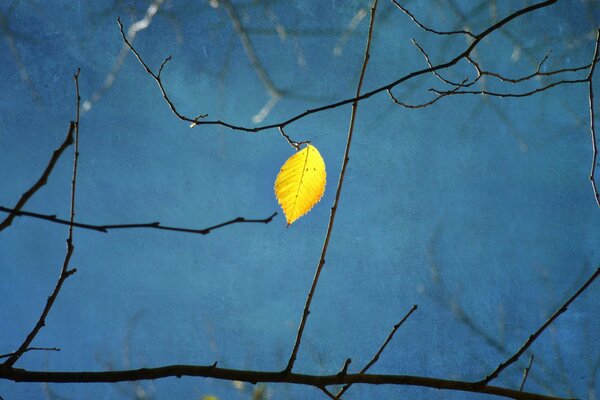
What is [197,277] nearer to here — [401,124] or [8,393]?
[8,393]

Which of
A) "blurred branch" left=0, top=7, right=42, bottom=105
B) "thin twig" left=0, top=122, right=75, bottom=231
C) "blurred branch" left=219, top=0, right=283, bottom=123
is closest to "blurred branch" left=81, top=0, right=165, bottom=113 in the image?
"blurred branch" left=0, top=7, right=42, bottom=105

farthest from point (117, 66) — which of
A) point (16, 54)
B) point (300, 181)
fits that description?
point (300, 181)

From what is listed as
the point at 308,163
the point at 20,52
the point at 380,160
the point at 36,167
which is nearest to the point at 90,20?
the point at 20,52

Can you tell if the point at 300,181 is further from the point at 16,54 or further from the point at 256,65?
the point at 16,54

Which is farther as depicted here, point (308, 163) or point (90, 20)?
point (90, 20)

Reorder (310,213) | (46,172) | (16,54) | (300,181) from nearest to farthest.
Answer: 1. (46,172)
2. (300,181)
3. (16,54)
4. (310,213)

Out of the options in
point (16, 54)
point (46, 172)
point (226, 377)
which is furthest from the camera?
point (16, 54)
